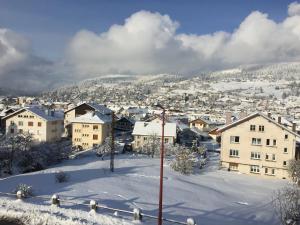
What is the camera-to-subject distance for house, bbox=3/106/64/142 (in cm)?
7750

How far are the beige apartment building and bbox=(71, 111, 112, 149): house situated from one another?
32.4m

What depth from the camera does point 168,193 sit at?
32.9 m

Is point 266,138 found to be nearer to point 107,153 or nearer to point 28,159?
point 107,153

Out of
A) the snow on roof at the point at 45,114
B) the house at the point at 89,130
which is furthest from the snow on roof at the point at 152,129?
the snow on roof at the point at 45,114

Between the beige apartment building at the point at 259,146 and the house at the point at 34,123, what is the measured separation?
130 feet

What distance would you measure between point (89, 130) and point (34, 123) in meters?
10.8

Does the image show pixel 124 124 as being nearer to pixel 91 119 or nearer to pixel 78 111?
pixel 78 111

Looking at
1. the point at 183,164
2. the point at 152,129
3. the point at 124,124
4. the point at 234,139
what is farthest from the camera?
the point at 124,124

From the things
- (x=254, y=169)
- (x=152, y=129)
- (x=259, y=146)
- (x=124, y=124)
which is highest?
(x=124, y=124)

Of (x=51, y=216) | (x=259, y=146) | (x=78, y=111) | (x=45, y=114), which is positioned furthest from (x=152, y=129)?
(x=51, y=216)

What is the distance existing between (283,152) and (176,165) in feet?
45.1

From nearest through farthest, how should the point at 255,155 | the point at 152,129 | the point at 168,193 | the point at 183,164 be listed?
the point at 168,193 < the point at 183,164 < the point at 255,155 < the point at 152,129

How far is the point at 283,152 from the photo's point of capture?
159ft

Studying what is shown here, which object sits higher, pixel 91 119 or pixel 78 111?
pixel 78 111
